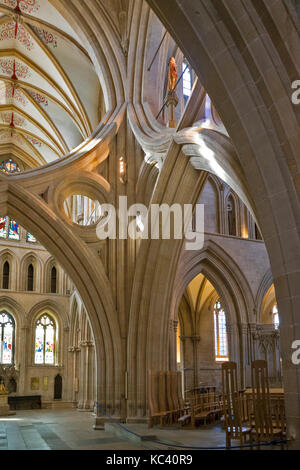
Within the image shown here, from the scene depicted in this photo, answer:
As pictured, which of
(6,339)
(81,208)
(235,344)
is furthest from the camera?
(6,339)

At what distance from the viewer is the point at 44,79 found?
64.5ft

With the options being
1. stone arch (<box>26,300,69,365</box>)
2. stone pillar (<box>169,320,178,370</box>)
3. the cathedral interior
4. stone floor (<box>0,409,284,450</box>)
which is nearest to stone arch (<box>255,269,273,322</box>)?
the cathedral interior

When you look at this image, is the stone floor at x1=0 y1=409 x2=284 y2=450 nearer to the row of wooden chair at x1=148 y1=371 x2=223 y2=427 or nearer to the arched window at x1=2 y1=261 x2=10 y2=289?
the row of wooden chair at x1=148 y1=371 x2=223 y2=427

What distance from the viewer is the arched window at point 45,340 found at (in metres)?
24.7

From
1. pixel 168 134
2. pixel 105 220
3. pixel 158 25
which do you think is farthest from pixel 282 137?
pixel 158 25

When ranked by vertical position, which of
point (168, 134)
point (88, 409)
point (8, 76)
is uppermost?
point (8, 76)

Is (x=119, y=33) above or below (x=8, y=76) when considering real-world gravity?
below

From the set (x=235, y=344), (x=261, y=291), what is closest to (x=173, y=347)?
(x=235, y=344)

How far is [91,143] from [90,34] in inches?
138

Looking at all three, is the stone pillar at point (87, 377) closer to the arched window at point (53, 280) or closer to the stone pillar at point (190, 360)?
the stone pillar at point (190, 360)

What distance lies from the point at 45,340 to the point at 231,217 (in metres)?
11.8

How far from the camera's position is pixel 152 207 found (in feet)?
40.5

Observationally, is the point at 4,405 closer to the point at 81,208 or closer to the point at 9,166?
the point at 81,208
